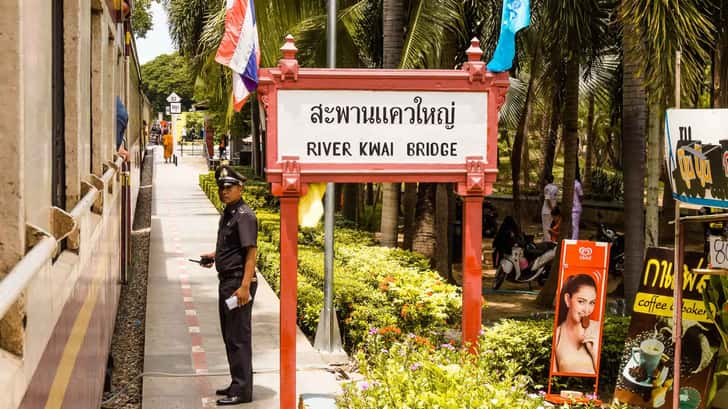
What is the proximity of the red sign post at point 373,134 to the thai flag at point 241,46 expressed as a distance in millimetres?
438

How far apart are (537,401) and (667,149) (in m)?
2.28

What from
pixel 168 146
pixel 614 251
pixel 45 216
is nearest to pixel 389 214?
pixel 614 251

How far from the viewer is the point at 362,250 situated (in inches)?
520

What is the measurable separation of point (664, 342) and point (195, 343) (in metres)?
4.84

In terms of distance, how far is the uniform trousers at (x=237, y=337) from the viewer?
7.49 meters

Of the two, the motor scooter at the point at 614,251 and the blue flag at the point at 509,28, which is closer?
the blue flag at the point at 509,28

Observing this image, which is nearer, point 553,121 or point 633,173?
point 633,173

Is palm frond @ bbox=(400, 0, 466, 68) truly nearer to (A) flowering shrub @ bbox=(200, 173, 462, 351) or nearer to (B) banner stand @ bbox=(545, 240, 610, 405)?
(A) flowering shrub @ bbox=(200, 173, 462, 351)

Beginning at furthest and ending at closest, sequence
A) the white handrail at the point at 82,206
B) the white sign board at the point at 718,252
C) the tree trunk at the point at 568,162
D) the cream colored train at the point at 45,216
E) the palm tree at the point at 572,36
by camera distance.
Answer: the tree trunk at the point at 568,162 → the palm tree at the point at 572,36 → the white sign board at the point at 718,252 → the white handrail at the point at 82,206 → the cream colored train at the point at 45,216

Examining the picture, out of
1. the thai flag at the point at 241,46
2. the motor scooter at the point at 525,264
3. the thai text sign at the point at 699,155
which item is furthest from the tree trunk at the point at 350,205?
the thai text sign at the point at 699,155

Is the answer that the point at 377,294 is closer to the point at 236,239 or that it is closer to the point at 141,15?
the point at 236,239

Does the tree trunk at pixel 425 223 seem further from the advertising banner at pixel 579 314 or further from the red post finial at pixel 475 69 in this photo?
the red post finial at pixel 475 69

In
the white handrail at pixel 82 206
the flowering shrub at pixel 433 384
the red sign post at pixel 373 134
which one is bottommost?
the flowering shrub at pixel 433 384

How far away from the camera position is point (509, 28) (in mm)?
6547
